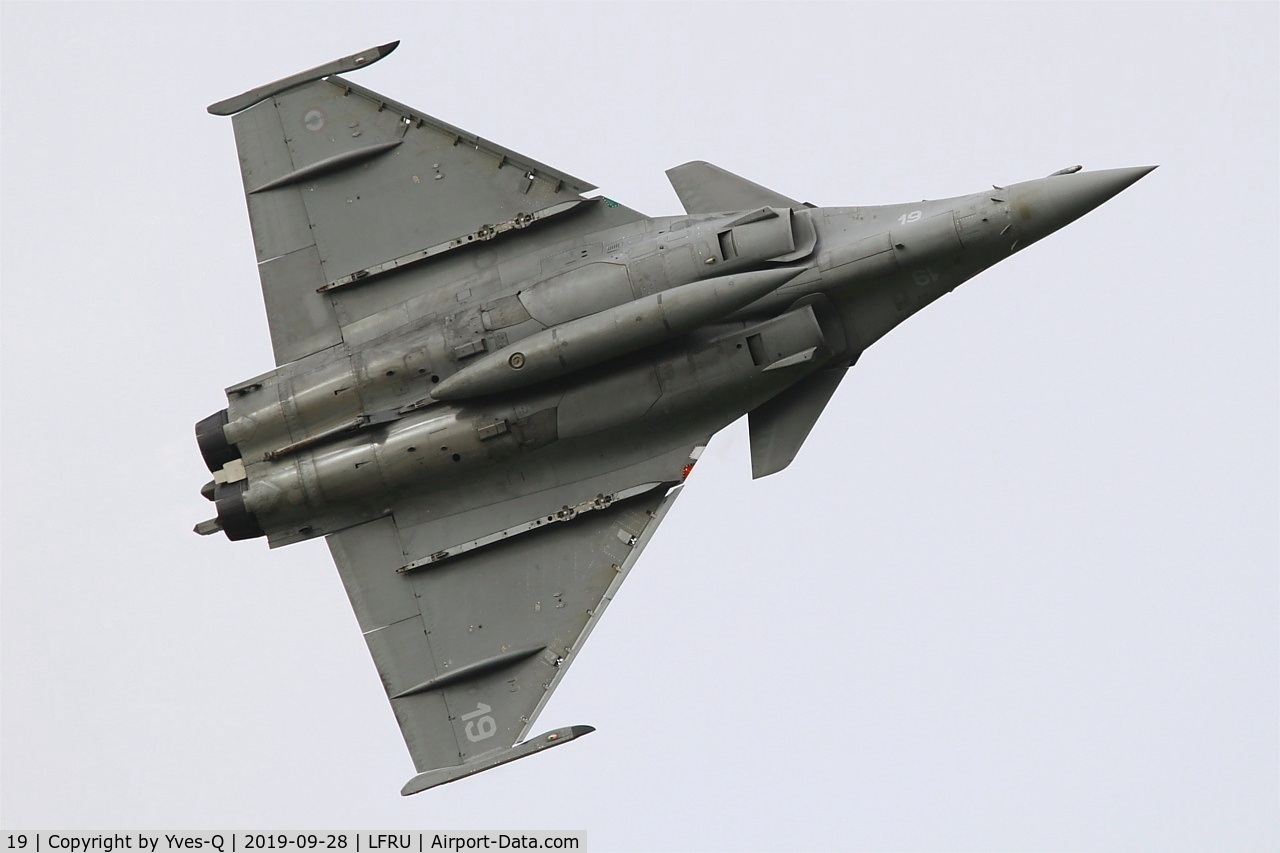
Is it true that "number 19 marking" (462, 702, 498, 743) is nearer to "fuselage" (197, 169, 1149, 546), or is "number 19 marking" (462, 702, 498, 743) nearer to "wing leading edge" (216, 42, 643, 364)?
"fuselage" (197, 169, 1149, 546)

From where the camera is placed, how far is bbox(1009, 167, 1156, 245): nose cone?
19391mm

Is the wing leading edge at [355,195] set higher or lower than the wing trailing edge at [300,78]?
lower

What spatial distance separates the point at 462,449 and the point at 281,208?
3.64 m

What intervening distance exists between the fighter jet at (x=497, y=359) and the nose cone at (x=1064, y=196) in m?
0.03

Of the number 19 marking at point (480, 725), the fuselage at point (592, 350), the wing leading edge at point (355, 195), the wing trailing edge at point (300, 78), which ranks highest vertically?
the wing trailing edge at point (300, 78)

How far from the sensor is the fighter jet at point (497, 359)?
769 inches

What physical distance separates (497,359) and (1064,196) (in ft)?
20.6

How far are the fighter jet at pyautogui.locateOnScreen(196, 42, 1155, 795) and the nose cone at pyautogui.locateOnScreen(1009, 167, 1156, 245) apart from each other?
25 mm

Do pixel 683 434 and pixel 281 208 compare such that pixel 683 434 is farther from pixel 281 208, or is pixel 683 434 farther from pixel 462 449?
pixel 281 208

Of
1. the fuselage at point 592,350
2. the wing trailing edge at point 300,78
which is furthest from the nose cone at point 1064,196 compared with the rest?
the wing trailing edge at point 300,78

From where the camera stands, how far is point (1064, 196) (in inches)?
765

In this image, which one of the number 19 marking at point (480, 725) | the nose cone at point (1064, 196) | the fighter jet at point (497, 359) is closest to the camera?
the nose cone at point (1064, 196)

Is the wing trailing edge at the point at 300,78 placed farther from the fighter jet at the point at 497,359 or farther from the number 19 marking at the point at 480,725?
the number 19 marking at the point at 480,725

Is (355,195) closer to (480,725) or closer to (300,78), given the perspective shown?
(300,78)
